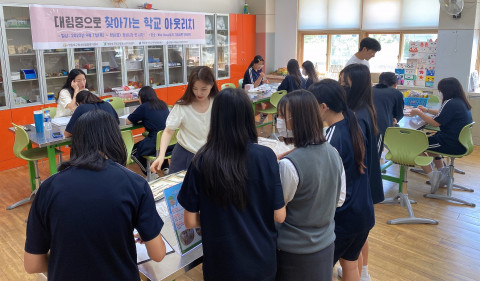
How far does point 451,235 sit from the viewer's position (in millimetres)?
3621

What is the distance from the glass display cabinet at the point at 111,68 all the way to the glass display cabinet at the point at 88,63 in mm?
171

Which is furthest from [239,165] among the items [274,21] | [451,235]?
[274,21]

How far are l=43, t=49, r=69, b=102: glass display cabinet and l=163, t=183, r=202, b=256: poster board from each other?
485cm

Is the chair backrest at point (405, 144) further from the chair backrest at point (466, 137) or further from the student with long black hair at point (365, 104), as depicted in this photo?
the student with long black hair at point (365, 104)

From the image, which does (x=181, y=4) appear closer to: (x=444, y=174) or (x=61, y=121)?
(x=61, y=121)

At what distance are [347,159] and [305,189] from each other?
44 centimetres

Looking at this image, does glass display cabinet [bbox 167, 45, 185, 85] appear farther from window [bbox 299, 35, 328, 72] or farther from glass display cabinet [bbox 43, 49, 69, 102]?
window [bbox 299, 35, 328, 72]

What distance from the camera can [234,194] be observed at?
1.45 metres

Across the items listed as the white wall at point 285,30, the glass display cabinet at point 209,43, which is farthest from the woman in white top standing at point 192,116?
the white wall at point 285,30

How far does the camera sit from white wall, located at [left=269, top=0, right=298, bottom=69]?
29.5 ft

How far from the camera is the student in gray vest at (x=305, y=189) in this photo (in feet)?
5.29

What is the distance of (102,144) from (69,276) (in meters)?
0.47

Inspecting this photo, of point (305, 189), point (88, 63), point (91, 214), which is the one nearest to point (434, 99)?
point (305, 189)

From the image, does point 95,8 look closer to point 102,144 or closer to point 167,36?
point 167,36
